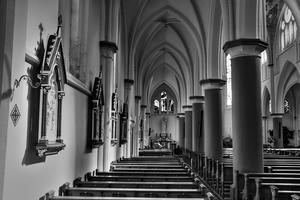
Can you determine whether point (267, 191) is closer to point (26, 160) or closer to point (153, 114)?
point (26, 160)

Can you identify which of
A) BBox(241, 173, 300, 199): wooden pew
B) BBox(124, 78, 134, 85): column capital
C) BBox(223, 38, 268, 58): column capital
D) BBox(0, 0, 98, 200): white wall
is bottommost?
BBox(241, 173, 300, 199): wooden pew

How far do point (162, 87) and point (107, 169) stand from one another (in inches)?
1218

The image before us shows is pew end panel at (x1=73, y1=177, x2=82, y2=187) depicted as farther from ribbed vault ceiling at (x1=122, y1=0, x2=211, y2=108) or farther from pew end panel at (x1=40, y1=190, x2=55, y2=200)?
ribbed vault ceiling at (x1=122, y1=0, x2=211, y2=108)

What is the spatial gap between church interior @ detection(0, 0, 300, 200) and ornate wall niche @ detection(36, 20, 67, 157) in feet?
0.05

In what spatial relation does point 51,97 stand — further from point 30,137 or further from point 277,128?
point 277,128

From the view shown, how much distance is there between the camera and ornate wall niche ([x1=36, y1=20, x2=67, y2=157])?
4.57 meters

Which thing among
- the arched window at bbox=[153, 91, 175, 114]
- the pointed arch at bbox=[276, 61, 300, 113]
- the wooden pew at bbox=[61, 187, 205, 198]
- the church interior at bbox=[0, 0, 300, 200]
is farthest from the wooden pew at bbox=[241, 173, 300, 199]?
the arched window at bbox=[153, 91, 175, 114]

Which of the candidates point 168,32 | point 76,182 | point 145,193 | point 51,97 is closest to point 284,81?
point 168,32

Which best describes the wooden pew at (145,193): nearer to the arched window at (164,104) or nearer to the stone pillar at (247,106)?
the stone pillar at (247,106)

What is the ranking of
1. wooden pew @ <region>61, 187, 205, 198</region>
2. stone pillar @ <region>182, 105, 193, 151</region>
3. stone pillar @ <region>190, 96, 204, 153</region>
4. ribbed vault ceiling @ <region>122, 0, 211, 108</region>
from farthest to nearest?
1. stone pillar @ <region>182, 105, 193, 151</region>
2. stone pillar @ <region>190, 96, 204, 153</region>
3. ribbed vault ceiling @ <region>122, 0, 211, 108</region>
4. wooden pew @ <region>61, 187, 205, 198</region>

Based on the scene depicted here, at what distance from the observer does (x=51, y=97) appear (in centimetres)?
508

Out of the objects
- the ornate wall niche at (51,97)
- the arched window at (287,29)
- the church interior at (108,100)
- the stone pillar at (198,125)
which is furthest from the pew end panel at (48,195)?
the arched window at (287,29)

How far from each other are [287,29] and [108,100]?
17.8 meters

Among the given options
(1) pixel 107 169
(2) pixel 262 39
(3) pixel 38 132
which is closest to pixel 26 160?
(3) pixel 38 132
